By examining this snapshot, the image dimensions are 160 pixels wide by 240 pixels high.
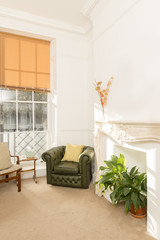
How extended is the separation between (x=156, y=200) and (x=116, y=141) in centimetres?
106

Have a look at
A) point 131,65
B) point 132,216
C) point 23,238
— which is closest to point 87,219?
point 132,216

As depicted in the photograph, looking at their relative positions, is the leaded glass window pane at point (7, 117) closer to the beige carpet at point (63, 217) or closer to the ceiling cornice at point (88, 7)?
the beige carpet at point (63, 217)

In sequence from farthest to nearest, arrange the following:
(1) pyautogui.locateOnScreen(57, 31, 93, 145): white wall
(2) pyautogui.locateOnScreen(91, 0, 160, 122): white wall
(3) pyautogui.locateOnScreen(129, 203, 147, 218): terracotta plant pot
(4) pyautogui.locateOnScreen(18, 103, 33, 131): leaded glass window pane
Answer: (1) pyautogui.locateOnScreen(57, 31, 93, 145): white wall, (4) pyautogui.locateOnScreen(18, 103, 33, 131): leaded glass window pane, (3) pyautogui.locateOnScreen(129, 203, 147, 218): terracotta plant pot, (2) pyautogui.locateOnScreen(91, 0, 160, 122): white wall

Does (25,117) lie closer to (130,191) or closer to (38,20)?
(38,20)

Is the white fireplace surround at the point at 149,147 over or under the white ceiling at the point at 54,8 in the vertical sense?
under

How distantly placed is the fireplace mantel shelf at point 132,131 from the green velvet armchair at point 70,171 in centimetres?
75

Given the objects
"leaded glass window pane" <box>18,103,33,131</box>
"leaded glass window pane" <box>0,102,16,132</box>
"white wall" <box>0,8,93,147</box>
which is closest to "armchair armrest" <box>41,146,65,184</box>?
"white wall" <box>0,8,93,147</box>

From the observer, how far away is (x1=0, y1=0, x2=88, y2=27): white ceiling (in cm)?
355

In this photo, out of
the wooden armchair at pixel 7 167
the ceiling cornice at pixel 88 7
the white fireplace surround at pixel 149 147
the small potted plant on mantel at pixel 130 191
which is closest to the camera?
the white fireplace surround at pixel 149 147

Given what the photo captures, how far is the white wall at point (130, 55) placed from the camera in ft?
7.18

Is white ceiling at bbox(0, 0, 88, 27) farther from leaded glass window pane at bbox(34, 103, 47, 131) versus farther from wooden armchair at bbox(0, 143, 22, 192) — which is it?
wooden armchair at bbox(0, 143, 22, 192)

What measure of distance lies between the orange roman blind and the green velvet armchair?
191cm

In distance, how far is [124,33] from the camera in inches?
107

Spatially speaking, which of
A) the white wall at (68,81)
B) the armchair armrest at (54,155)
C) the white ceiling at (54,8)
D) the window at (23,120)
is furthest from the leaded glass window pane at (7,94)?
the white ceiling at (54,8)
